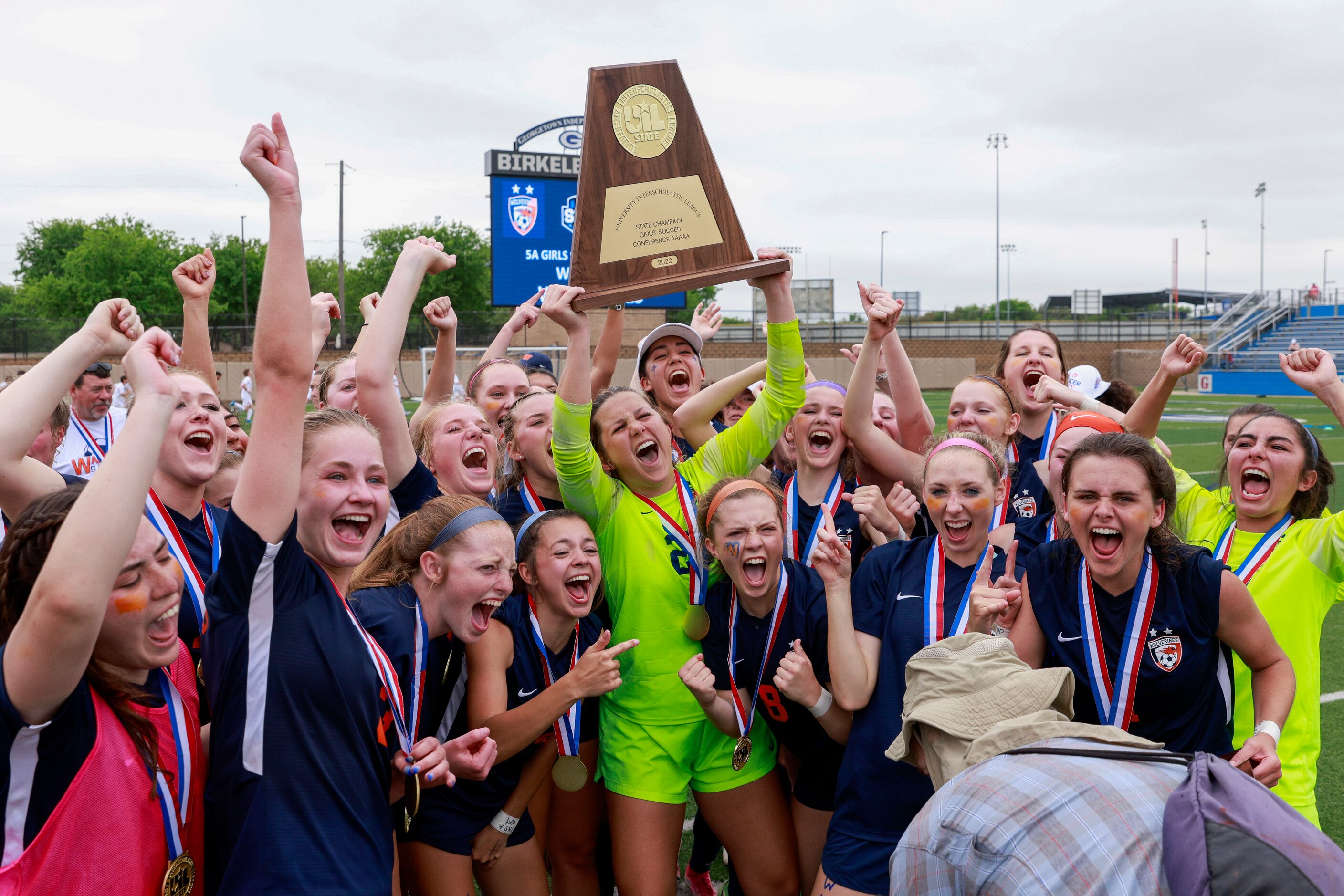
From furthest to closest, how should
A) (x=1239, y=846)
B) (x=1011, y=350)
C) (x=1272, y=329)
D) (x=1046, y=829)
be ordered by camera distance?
(x=1272, y=329)
(x=1011, y=350)
(x=1046, y=829)
(x=1239, y=846)

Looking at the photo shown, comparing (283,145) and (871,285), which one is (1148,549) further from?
(283,145)

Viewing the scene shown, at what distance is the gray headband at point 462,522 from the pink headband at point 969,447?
154 cm

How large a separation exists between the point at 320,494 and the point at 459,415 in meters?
1.70

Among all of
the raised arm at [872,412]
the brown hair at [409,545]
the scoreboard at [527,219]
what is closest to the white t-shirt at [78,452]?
the brown hair at [409,545]

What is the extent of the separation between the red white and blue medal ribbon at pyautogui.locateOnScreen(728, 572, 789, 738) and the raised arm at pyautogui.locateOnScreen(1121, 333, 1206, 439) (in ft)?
6.30

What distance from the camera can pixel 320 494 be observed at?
8.28 ft

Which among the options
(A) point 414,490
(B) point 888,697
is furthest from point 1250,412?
(A) point 414,490

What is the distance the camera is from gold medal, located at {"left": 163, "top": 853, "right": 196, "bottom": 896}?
2.02 meters

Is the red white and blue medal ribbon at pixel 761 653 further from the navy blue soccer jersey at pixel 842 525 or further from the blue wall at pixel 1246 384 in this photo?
the blue wall at pixel 1246 384

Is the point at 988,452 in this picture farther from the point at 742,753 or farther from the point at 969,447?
the point at 742,753

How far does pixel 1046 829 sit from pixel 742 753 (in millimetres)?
1955

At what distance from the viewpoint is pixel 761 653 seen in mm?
3443

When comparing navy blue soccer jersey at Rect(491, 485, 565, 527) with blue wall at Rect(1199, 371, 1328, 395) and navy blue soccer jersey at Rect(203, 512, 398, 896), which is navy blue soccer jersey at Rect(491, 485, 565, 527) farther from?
blue wall at Rect(1199, 371, 1328, 395)

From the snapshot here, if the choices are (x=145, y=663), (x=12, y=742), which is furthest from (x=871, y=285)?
(x=12, y=742)
